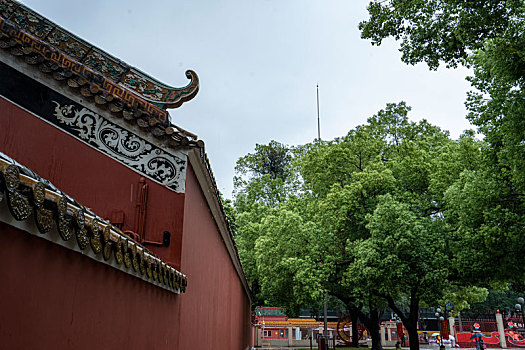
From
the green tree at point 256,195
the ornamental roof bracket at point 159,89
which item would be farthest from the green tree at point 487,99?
the green tree at point 256,195

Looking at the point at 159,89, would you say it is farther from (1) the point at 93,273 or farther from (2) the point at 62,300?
(2) the point at 62,300

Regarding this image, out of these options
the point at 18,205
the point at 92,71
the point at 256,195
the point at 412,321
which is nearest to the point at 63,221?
the point at 18,205

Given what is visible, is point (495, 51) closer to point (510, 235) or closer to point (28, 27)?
point (510, 235)

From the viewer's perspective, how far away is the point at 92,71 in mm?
4574

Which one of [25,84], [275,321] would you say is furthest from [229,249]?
[275,321]

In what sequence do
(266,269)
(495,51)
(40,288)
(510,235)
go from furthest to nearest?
(266,269) < (510,235) < (495,51) < (40,288)

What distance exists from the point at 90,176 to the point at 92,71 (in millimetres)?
1187

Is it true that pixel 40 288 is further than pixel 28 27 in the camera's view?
No

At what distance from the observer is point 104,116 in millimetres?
4258

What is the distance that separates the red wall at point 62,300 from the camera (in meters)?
Result: 1.73

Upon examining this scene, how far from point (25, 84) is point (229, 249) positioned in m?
6.97

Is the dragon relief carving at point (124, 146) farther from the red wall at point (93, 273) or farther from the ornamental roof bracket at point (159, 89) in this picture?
the ornamental roof bracket at point (159, 89)

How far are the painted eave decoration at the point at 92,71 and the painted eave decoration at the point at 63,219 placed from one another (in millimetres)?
1703

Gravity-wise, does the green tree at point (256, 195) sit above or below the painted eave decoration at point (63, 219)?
above
